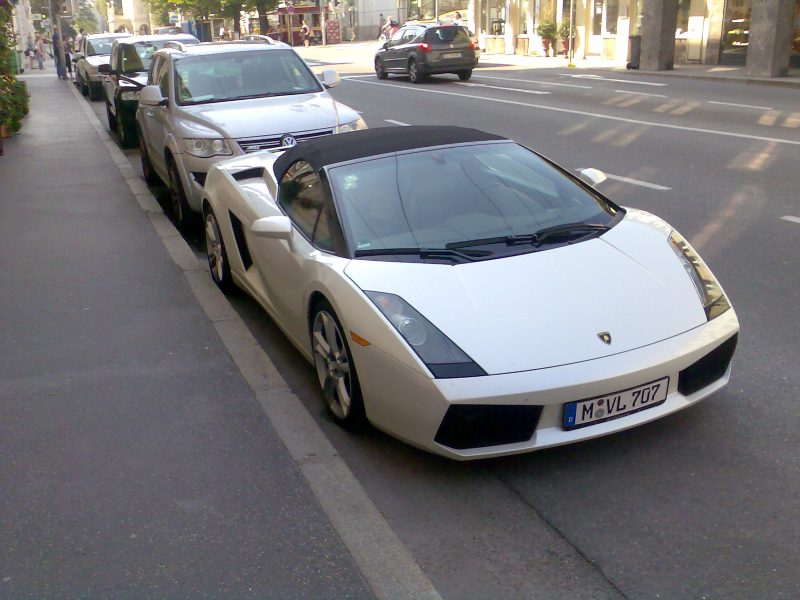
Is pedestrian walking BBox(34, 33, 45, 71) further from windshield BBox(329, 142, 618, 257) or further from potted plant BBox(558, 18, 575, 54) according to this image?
windshield BBox(329, 142, 618, 257)

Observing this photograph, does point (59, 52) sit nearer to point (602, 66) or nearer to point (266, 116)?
point (602, 66)

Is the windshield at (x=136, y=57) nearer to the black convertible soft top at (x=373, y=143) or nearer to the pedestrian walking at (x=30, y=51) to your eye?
the black convertible soft top at (x=373, y=143)

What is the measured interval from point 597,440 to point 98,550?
223 cm

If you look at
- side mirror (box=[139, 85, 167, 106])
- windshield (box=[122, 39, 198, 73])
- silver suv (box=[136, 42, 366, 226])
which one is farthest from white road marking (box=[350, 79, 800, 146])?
side mirror (box=[139, 85, 167, 106])

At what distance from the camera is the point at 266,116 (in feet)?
30.5

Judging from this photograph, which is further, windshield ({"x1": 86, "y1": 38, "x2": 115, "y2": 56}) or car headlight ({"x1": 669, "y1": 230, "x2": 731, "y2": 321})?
windshield ({"x1": 86, "y1": 38, "x2": 115, "y2": 56})

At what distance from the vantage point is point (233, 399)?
16.8 ft

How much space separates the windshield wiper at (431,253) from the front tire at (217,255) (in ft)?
7.81

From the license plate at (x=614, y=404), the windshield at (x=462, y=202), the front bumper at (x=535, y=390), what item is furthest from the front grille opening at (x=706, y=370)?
the windshield at (x=462, y=202)

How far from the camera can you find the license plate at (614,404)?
390cm

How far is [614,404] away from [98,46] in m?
26.2

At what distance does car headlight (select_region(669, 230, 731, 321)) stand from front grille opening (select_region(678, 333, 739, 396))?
0.16 m

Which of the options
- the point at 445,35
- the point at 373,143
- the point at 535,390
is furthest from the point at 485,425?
the point at 445,35

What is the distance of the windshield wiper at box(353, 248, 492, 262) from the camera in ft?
14.8
